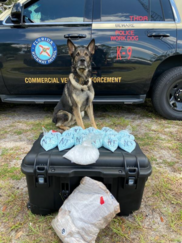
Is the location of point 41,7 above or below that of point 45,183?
above

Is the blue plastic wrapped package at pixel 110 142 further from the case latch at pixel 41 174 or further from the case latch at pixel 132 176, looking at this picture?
the case latch at pixel 41 174

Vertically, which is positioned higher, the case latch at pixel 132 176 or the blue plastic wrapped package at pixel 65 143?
the blue plastic wrapped package at pixel 65 143

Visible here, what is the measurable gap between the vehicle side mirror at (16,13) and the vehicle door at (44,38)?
7cm

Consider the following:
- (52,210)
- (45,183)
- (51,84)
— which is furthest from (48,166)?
(51,84)

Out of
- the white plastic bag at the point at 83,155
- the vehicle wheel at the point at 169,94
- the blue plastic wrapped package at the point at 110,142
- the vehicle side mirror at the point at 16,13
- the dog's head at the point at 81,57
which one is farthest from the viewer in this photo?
the vehicle wheel at the point at 169,94

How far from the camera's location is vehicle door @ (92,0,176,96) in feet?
10.1

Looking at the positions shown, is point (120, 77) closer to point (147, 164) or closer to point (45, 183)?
point (147, 164)

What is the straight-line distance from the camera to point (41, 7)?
3.15 metres

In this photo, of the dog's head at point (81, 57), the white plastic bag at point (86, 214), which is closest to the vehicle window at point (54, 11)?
the dog's head at point (81, 57)

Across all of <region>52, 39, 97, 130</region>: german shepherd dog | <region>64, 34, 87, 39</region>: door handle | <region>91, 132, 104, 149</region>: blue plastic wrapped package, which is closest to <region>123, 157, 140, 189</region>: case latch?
<region>91, 132, 104, 149</region>: blue plastic wrapped package

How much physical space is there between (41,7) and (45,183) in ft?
9.47

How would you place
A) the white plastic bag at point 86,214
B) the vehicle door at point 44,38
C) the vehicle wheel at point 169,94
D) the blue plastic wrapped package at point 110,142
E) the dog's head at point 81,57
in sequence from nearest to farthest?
1. the white plastic bag at point 86,214
2. the blue plastic wrapped package at point 110,142
3. the dog's head at point 81,57
4. the vehicle door at point 44,38
5. the vehicle wheel at point 169,94

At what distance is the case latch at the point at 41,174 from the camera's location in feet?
4.38

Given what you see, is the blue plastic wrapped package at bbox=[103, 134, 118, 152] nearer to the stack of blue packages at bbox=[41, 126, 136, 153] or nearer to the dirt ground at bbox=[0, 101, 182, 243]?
the stack of blue packages at bbox=[41, 126, 136, 153]
